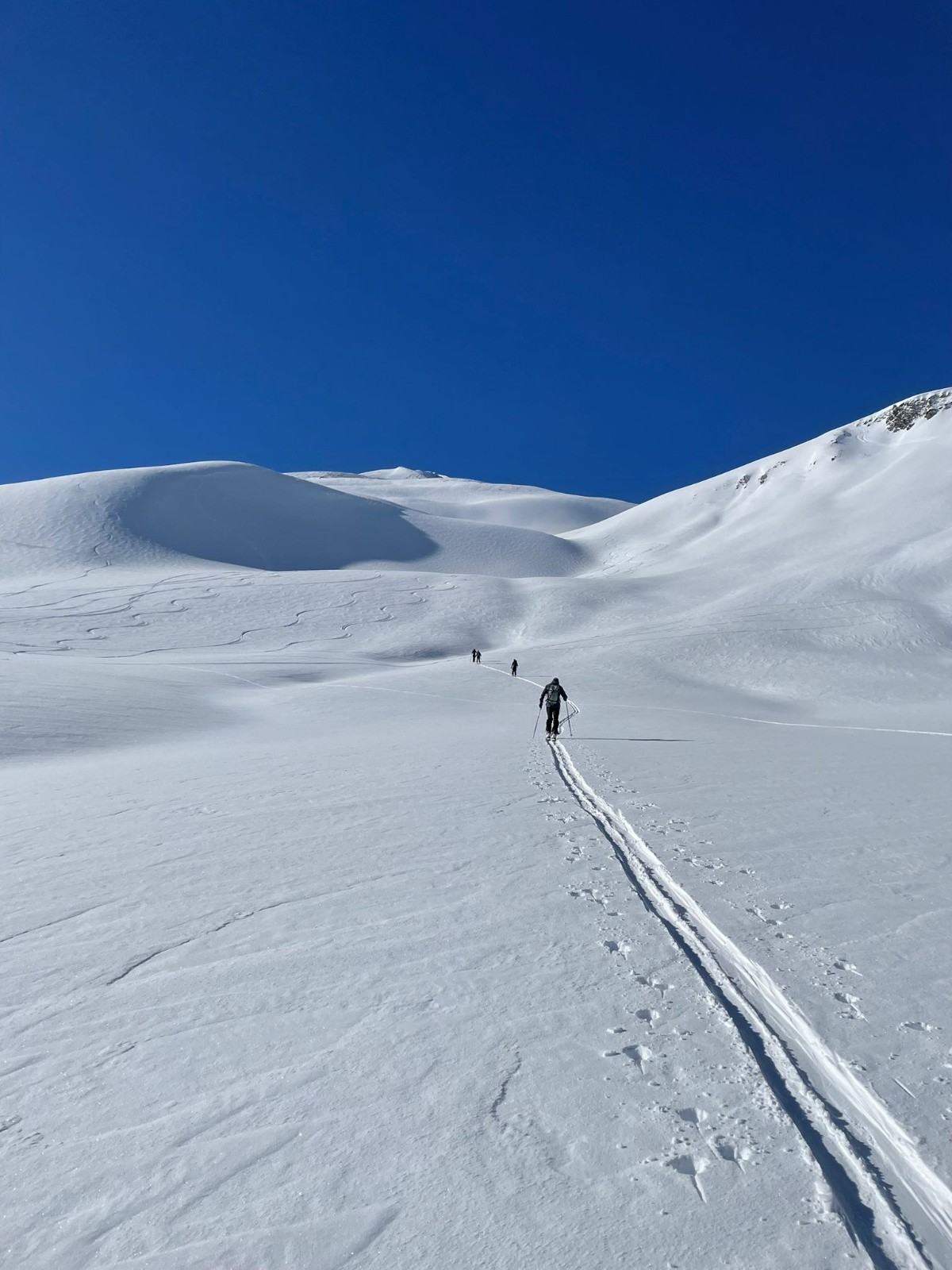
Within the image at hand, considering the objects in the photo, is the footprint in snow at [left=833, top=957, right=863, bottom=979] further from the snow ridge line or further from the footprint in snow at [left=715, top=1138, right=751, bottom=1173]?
the footprint in snow at [left=715, top=1138, right=751, bottom=1173]

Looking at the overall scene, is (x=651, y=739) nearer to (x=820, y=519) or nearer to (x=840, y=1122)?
(x=840, y=1122)

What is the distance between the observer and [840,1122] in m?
3.48

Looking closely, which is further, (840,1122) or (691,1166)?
(840,1122)

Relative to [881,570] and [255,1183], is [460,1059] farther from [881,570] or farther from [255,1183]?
[881,570]

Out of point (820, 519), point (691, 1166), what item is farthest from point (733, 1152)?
point (820, 519)

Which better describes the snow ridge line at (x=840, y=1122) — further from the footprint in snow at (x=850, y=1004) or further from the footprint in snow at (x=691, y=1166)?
the footprint in snow at (x=691, y=1166)

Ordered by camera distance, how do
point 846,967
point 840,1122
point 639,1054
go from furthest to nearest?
point 846,967 < point 639,1054 < point 840,1122

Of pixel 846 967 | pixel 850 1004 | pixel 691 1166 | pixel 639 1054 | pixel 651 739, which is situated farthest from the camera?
pixel 651 739

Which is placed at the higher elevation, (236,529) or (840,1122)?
(236,529)

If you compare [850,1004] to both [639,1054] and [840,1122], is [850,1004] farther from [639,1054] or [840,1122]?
[639,1054]

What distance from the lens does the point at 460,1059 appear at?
397cm

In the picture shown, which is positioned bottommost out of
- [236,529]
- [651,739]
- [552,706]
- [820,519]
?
[651,739]

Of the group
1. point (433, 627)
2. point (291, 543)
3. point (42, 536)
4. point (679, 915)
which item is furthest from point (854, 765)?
point (291, 543)

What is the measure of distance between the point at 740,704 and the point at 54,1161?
31449 mm
